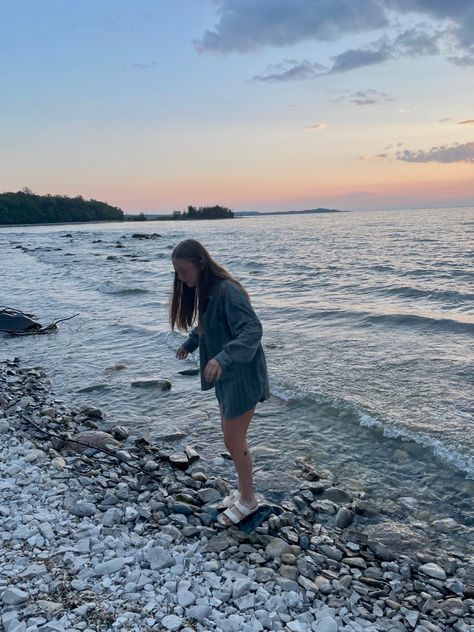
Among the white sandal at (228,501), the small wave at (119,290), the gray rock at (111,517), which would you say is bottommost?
the white sandal at (228,501)

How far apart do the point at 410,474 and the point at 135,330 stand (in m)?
9.58

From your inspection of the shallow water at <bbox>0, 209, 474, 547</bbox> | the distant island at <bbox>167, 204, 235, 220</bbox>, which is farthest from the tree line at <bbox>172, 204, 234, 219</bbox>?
the shallow water at <bbox>0, 209, 474, 547</bbox>

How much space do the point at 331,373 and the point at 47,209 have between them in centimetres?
11838

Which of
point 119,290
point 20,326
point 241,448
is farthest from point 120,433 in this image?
point 119,290

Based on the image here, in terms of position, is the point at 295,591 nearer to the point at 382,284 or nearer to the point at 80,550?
the point at 80,550

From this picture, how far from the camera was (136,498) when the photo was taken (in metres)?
5.29

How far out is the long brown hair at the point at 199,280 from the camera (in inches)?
170

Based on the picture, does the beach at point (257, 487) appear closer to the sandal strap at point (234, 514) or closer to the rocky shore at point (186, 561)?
the rocky shore at point (186, 561)

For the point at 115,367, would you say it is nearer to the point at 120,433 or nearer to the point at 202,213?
the point at 120,433

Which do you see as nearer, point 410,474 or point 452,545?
point 452,545

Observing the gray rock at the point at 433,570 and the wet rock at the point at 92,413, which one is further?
the wet rock at the point at 92,413

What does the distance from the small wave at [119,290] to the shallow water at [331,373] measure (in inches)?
2.8

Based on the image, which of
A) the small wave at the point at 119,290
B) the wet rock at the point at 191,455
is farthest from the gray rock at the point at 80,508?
the small wave at the point at 119,290

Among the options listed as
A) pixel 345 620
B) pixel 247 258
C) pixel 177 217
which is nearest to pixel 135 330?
pixel 345 620
